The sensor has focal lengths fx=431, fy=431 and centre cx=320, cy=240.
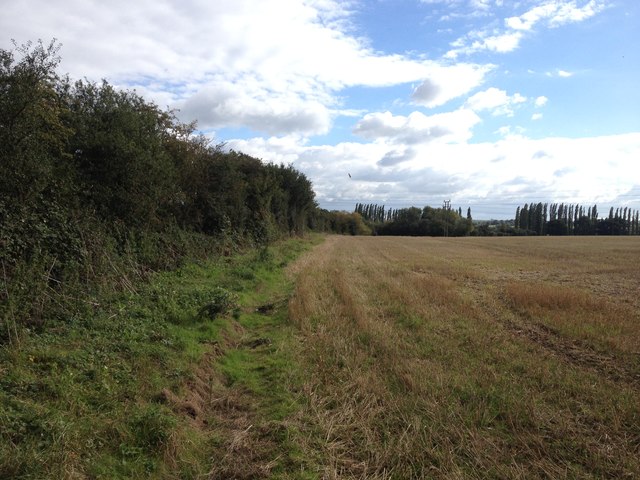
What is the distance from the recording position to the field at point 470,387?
4.18m

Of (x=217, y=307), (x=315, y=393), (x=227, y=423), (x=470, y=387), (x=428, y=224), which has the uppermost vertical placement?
(x=428, y=224)

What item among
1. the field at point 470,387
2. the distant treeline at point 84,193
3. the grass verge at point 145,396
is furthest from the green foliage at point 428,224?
the grass verge at point 145,396

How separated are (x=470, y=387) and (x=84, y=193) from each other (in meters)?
9.56

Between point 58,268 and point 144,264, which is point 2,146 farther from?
point 144,264

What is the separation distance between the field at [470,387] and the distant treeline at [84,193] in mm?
4489

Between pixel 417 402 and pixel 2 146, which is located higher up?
pixel 2 146

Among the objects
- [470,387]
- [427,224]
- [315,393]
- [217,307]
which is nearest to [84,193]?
[217,307]

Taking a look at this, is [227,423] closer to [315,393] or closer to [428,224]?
[315,393]

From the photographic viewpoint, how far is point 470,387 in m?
5.70

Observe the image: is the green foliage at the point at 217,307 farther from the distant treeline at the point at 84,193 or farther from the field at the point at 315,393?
the distant treeline at the point at 84,193

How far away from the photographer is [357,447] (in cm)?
447

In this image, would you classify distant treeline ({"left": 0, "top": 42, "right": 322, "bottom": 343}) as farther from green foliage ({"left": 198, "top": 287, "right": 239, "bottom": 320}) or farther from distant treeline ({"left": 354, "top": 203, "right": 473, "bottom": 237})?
distant treeline ({"left": 354, "top": 203, "right": 473, "bottom": 237})

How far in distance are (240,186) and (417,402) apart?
1926cm

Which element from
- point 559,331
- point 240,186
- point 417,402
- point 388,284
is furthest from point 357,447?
point 240,186
